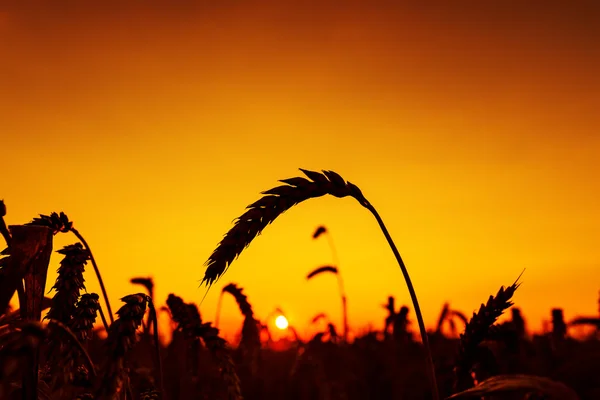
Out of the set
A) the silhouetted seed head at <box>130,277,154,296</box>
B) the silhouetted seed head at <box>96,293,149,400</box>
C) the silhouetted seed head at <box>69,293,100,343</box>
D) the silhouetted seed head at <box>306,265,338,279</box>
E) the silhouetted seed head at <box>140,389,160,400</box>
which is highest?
Result: the silhouetted seed head at <box>306,265,338,279</box>

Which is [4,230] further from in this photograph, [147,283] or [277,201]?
[147,283]

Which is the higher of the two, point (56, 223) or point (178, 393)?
point (56, 223)

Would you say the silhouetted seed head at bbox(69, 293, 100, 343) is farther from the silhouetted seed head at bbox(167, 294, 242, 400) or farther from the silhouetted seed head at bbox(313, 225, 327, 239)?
the silhouetted seed head at bbox(313, 225, 327, 239)

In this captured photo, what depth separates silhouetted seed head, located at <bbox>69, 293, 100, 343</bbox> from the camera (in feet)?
9.86

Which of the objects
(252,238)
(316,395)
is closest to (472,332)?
(252,238)

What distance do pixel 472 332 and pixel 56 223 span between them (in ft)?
7.24

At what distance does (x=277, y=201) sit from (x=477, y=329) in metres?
1.21

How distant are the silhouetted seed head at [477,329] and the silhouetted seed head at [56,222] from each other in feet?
7.06

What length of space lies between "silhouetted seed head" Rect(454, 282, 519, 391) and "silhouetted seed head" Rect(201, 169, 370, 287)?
0.83 m

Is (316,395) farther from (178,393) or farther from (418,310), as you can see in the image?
(418,310)

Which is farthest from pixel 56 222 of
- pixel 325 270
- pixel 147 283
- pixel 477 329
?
pixel 325 270

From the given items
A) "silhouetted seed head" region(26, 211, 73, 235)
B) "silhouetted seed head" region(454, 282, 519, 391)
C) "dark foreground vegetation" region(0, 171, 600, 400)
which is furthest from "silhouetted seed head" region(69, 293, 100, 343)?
"silhouetted seed head" region(454, 282, 519, 391)

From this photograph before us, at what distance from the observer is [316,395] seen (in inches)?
347

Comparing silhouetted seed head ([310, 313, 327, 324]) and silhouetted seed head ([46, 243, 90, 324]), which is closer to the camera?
silhouetted seed head ([46, 243, 90, 324])
